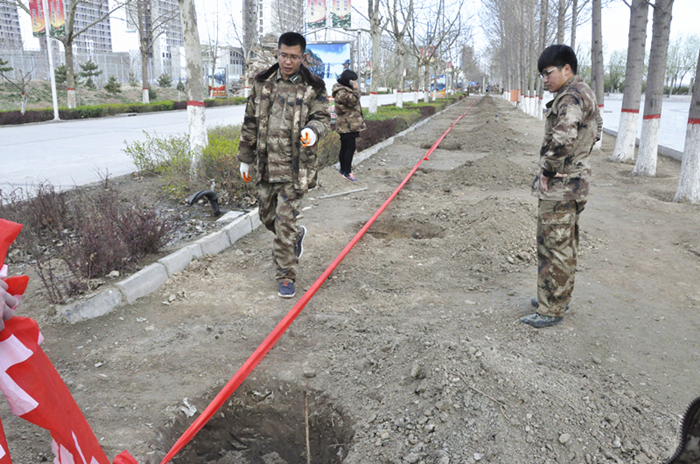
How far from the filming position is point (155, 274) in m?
4.16

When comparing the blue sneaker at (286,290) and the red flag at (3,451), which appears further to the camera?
the blue sneaker at (286,290)

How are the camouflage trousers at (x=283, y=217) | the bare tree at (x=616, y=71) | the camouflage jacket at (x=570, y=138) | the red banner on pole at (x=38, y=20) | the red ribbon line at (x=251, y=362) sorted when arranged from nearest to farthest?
the red ribbon line at (x=251, y=362) < the camouflage jacket at (x=570, y=138) < the camouflage trousers at (x=283, y=217) < the red banner on pole at (x=38, y=20) < the bare tree at (x=616, y=71)

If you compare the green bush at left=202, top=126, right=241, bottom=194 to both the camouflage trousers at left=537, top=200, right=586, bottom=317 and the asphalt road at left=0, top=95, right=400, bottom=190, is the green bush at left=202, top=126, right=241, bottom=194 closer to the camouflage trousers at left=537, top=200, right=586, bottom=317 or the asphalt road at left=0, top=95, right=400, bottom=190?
the asphalt road at left=0, top=95, right=400, bottom=190

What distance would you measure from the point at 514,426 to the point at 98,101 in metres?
37.4

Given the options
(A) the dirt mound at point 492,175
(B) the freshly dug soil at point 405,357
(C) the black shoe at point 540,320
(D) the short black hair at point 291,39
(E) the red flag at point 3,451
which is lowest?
(B) the freshly dug soil at point 405,357

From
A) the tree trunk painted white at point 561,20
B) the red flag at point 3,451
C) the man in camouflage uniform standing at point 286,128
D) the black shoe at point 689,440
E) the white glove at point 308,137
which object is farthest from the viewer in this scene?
the tree trunk painted white at point 561,20

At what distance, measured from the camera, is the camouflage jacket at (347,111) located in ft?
27.6

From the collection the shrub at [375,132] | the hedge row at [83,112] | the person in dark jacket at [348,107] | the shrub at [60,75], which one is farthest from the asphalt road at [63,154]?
the shrub at [60,75]

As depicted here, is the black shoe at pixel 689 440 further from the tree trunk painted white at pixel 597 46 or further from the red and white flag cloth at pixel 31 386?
the tree trunk painted white at pixel 597 46

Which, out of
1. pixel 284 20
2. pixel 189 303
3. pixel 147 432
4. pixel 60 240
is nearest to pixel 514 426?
pixel 147 432

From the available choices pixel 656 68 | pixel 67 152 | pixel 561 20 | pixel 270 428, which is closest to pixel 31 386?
pixel 270 428

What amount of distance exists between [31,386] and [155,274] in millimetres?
2654

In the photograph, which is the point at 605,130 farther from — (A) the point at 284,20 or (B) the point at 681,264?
(A) the point at 284,20

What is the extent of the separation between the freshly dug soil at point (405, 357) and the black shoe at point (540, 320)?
2.3 inches
